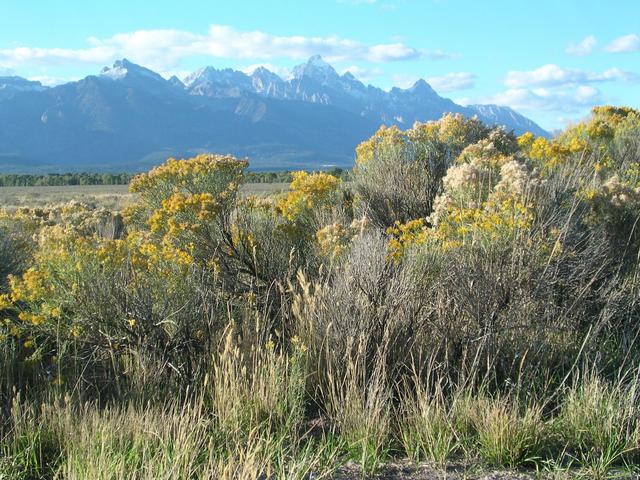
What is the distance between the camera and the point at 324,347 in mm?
5105

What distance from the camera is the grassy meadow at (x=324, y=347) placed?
3.99 meters

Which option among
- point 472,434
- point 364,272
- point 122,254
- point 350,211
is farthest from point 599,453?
point 350,211

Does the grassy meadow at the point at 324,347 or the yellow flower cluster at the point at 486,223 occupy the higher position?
the yellow flower cluster at the point at 486,223

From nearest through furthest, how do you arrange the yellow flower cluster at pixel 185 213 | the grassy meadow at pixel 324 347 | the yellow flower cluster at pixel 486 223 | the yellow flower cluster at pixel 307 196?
1. the grassy meadow at pixel 324 347
2. the yellow flower cluster at pixel 486 223
3. the yellow flower cluster at pixel 185 213
4. the yellow flower cluster at pixel 307 196

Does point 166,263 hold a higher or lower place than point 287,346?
higher

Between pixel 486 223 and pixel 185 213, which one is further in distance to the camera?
pixel 185 213

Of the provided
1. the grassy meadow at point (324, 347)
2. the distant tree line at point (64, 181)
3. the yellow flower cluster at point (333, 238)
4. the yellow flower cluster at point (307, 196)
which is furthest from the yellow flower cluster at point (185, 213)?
the distant tree line at point (64, 181)

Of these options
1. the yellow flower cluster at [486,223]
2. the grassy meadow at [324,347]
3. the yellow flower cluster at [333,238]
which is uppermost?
the yellow flower cluster at [486,223]

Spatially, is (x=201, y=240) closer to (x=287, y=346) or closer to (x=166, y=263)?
(x=166, y=263)

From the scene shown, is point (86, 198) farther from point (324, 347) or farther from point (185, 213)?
point (324, 347)

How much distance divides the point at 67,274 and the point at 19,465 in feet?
5.75

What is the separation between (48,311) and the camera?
17.1ft

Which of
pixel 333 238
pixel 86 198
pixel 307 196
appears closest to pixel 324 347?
pixel 333 238

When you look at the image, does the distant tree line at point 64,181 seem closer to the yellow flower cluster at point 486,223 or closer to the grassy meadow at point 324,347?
the grassy meadow at point 324,347
